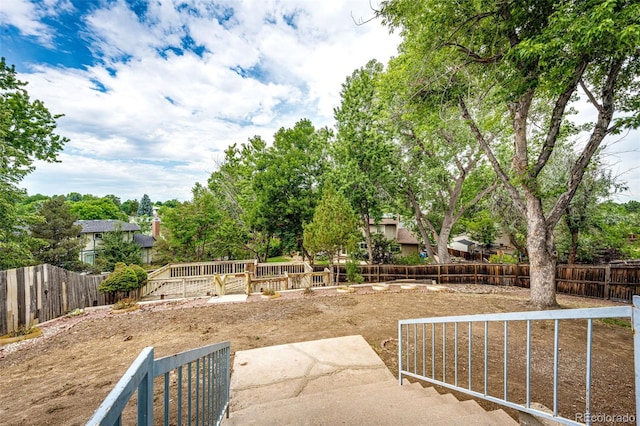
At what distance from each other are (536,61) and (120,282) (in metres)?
13.9

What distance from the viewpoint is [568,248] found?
11.3 meters

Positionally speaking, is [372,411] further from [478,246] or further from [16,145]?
[478,246]

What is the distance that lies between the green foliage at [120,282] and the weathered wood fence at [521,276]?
27.2 ft

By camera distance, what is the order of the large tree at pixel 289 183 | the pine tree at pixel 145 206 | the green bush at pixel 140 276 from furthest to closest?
1. the pine tree at pixel 145 206
2. the large tree at pixel 289 183
3. the green bush at pixel 140 276

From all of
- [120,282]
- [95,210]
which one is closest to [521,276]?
[120,282]

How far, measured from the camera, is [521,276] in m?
10.7

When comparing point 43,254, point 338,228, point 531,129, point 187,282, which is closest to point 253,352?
point 338,228

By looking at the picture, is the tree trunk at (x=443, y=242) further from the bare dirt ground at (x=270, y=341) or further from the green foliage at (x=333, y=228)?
the green foliage at (x=333, y=228)

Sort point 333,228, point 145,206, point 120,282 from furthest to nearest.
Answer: point 145,206 < point 333,228 < point 120,282

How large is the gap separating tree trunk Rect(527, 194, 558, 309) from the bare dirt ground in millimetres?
533

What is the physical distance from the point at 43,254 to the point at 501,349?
2415 cm

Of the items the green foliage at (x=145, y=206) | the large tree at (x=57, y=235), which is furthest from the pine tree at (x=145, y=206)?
the large tree at (x=57, y=235)

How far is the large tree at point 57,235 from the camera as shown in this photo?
16.7 m

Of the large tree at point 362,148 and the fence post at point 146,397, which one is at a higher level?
the large tree at point 362,148
